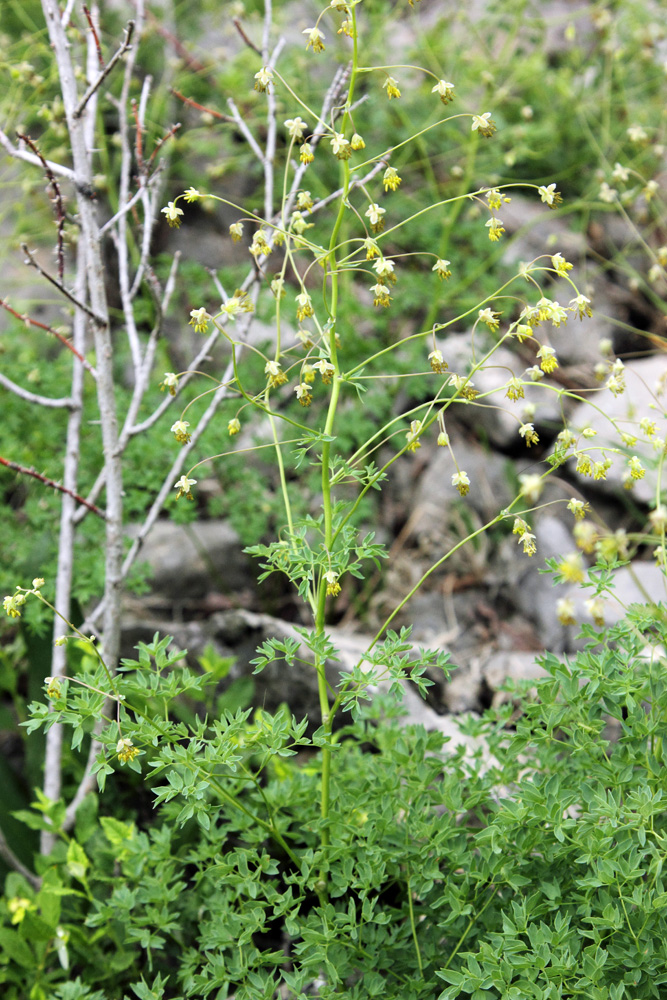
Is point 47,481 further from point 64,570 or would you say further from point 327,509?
point 327,509

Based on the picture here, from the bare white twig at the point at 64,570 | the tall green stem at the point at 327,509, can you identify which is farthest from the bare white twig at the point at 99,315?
the tall green stem at the point at 327,509

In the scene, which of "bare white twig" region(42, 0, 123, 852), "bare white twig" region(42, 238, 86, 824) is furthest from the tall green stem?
"bare white twig" region(42, 238, 86, 824)

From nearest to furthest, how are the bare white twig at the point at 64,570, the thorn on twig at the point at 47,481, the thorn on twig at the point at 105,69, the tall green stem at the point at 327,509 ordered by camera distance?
the tall green stem at the point at 327,509, the thorn on twig at the point at 105,69, the thorn on twig at the point at 47,481, the bare white twig at the point at 64,570

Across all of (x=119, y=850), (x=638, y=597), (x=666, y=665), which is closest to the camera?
(x=666, y=665)

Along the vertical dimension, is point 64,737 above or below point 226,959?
below

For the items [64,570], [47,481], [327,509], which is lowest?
[64,570]

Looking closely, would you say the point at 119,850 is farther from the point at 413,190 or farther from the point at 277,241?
the point at 413,190

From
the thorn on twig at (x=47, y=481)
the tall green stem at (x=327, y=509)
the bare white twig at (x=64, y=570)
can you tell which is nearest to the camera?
the tall green stem at (x=327, y=509)

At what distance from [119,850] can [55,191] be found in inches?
62.0

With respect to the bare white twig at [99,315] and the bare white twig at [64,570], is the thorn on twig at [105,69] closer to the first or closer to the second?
the bare white twig at [99,315]

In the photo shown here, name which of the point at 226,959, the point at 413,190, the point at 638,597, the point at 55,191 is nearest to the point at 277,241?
the point at 55,191

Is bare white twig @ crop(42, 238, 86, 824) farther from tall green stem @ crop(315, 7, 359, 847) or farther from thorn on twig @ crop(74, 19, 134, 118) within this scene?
tall green stem @ crop(315, 7, 359, 847)

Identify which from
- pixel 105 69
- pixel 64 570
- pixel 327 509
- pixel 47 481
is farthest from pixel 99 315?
pixel 327 509

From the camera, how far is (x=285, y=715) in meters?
1.43
